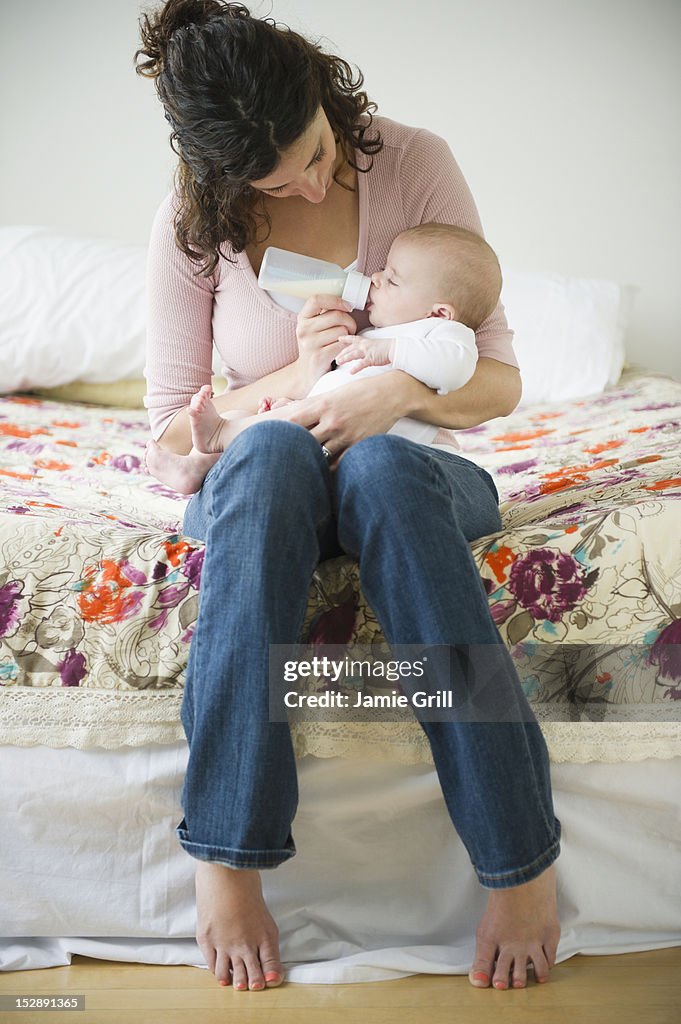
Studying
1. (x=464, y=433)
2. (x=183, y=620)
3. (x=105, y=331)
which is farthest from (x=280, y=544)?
(x=105, y=331)

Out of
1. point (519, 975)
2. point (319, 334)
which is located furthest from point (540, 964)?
point (319, 334)

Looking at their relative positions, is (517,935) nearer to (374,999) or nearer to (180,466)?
(374,999)

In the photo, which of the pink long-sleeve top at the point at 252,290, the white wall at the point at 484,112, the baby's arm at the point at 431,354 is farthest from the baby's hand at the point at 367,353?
the white wall at the point at 484,112

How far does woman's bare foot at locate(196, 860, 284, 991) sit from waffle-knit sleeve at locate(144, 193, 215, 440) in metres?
0.61

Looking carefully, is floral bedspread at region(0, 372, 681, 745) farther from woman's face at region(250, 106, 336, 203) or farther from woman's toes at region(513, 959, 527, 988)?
woman's face at region(250, 106, 336, 203)

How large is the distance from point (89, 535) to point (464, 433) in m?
1.29

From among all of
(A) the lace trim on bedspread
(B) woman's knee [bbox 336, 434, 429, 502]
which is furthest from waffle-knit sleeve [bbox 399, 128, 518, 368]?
(A) the lace trim on bedspread

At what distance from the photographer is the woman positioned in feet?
2.86

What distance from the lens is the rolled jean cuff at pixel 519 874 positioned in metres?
0.88

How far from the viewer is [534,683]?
40.2 inches

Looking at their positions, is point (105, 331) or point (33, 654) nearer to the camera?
point (33, 654)

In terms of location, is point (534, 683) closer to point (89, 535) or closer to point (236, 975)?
point (236, 975)

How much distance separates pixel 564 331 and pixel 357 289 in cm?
151

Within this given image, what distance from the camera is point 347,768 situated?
1.00 metres
